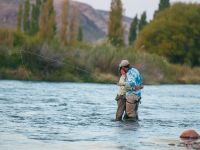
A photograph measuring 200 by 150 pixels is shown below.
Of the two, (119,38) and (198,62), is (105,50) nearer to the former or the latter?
(119,38)

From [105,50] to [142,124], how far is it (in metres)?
35.7

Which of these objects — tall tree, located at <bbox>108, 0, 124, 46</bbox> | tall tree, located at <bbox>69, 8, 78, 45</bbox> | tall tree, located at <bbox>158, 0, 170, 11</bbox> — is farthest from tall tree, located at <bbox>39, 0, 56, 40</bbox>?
tall tree, located at <bbox>158, 0, 170, 11</bbox>

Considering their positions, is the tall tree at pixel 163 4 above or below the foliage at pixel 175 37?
above

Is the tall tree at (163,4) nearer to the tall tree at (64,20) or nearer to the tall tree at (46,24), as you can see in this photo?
the tall tree at (46,24)

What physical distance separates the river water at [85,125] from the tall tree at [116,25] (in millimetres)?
42002

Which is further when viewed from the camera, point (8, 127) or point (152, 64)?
point (152, 64)

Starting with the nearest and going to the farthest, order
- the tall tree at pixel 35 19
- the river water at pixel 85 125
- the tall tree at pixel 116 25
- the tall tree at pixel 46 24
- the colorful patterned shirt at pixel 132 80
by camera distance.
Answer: the river water at pixel 85 125 < the colorful patterned shirt at pixel 132 80 < the tall tree at pixel 46 24 < the tall tree at pixel 116 25 < the tall tree at pixel 35 19

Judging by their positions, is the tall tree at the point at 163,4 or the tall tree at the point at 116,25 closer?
the tall tree at the point at 116,25

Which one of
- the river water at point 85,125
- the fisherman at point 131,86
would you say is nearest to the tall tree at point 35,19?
the river water at point 85,125

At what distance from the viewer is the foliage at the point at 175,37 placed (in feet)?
255

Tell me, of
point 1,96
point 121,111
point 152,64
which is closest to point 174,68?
point 152,64

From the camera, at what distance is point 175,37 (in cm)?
7706

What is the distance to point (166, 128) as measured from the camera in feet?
63.8

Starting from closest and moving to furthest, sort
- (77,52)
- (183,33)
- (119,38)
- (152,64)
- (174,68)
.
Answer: (77,52), (152,64), (174,68), (119,38), (183,33)
